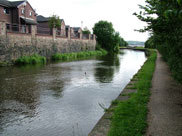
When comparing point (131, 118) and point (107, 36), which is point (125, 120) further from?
point (107, 36)

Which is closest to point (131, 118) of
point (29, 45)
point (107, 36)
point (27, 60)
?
point (27, 60)

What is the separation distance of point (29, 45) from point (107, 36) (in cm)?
3776

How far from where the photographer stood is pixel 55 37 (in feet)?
102

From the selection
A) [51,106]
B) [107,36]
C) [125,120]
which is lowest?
[51,106]

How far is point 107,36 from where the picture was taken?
5872 cm

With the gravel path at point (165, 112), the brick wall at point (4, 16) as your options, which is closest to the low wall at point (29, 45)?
the brick wall at point (4, 16)

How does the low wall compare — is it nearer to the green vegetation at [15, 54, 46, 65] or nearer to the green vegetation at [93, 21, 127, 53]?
the green vegetation at [15, 54, 46, 65]

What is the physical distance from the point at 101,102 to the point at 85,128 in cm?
262

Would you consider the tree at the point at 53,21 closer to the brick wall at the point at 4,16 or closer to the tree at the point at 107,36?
the brick wall at the point at 4,16

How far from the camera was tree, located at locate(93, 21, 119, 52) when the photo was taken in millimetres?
57844

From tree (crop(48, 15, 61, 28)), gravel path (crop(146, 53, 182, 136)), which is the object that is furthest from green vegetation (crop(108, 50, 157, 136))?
tree (crop(48, 15, 61, 28))

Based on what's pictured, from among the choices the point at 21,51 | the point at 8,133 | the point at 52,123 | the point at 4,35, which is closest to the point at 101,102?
the point at 52,123

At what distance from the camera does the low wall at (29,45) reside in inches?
787

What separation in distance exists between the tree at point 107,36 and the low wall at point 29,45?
22423 millimetres
